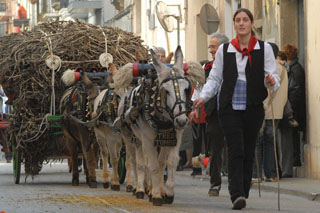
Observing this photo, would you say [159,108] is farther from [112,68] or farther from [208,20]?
[208,20]

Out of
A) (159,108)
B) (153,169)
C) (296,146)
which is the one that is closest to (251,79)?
(159,108)

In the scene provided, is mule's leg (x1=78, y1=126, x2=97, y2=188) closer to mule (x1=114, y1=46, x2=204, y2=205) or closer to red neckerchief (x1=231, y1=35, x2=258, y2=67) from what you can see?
mule (x1=114, y1=46, x2=204, y2=205)

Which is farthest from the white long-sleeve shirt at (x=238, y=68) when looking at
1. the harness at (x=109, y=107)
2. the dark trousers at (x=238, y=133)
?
the harness at (x=109, y=107)

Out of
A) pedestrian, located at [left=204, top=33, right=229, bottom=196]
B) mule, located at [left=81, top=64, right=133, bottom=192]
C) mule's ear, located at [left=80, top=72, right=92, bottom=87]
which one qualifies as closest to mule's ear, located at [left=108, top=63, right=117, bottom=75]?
mule, located at [left=81, top=64, right=133, bottom=192]

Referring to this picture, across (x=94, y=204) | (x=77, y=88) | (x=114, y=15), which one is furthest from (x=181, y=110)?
(x=114, y=15)

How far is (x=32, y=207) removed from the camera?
1223cm

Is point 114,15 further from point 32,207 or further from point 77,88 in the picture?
point 32,207

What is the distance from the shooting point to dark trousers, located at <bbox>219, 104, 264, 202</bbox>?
1145cm

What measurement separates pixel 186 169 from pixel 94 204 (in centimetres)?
938

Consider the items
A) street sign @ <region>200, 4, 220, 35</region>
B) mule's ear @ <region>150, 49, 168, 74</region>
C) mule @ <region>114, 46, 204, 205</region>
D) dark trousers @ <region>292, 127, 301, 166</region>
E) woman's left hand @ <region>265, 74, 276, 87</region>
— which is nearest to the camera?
woman's left hand @ <region>265, 74, 276, 87</region>

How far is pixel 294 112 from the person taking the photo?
59.4ft

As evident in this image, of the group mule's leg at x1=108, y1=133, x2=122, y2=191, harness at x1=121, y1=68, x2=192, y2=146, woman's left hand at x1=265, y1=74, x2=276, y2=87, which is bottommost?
mule's leg at x1=108, y1=133, x2=122, y2=191

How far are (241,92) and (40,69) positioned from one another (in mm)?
6323

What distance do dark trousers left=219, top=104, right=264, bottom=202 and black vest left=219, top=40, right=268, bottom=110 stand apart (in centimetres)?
10
